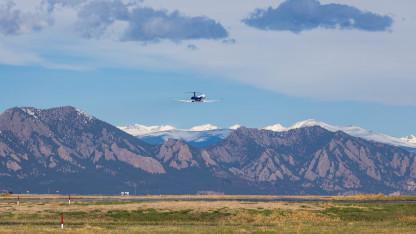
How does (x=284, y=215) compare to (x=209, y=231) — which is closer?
(x=209, y=231)

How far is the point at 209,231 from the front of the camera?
88625mm

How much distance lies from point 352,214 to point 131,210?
1247 inches

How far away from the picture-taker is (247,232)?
289ft

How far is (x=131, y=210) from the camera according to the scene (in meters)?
126

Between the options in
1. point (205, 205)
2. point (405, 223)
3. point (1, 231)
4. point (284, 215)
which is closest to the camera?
point (1, 231)

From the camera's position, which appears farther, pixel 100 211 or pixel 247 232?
pixel 100 211

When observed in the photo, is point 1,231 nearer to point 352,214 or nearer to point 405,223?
point 405,223

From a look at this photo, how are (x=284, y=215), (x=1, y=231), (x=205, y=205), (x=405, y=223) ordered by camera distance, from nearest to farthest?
(x=1, y=231) < (x=405, y=223) < (x=284, y=215) < (x=205, y=205)

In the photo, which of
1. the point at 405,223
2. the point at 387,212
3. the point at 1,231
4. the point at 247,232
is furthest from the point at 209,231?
the point at 387,212

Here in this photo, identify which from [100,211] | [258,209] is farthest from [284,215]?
[100,211]

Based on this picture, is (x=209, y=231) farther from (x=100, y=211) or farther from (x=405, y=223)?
(x=100, y=211)

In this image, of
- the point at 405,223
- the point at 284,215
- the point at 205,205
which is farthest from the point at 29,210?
the point at 405,223

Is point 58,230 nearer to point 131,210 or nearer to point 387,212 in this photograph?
point 131,210

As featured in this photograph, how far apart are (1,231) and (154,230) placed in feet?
50.2
